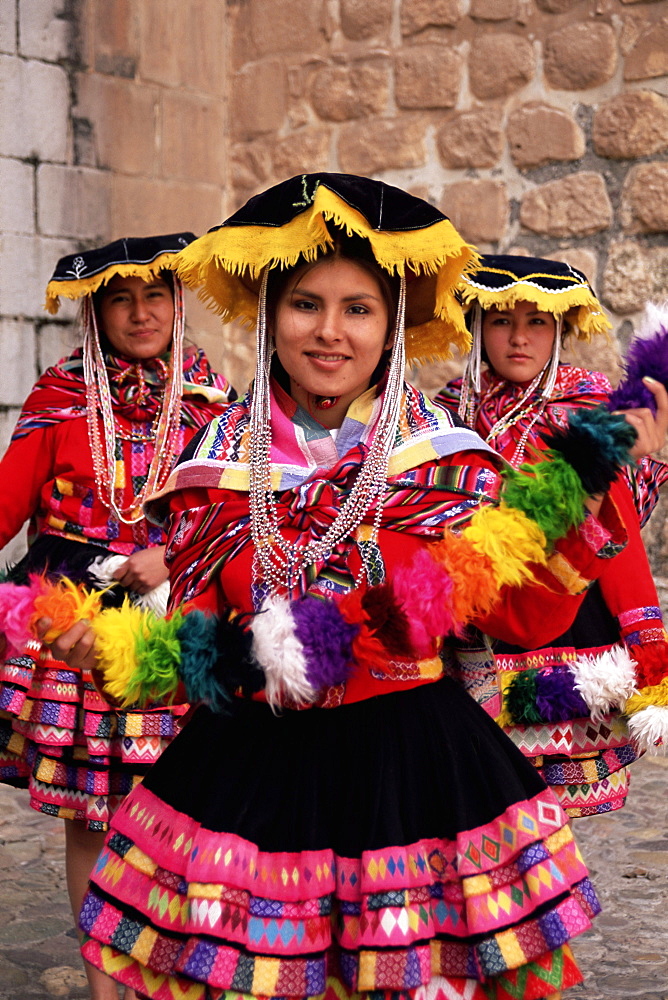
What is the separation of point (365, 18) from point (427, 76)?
1.63 ft

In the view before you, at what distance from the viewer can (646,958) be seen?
354cm

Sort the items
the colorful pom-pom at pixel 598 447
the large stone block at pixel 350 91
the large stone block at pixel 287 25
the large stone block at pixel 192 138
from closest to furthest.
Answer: the colorful pom-pom at pixel 598 447, the large stone block at pixel 350 91, the large stone block at pixel 287 25, the large stone block at pixel 192 138

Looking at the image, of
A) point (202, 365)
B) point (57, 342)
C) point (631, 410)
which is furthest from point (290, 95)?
point (631, 410)

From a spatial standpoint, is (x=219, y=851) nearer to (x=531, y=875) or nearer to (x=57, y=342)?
(x=531, y=875)

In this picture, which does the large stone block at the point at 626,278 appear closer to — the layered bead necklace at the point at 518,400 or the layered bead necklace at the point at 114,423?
the layered bead necklace at the point at 518,400

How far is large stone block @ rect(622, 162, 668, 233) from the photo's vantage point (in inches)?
226

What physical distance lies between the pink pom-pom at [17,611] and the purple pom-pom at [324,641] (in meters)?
0.45

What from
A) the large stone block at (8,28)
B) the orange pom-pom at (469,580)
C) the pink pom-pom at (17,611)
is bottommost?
the pink pom-pom at (17,611)

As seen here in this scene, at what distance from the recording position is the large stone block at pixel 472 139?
248 inches

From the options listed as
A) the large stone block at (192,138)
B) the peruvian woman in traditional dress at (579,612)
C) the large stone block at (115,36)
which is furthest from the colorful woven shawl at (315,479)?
the large stone block at (192,138)

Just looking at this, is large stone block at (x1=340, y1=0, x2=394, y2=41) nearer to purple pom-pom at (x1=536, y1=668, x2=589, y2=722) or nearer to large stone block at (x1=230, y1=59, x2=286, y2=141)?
large stone block at (x1=230, y1=59, x2=286, y2=141)

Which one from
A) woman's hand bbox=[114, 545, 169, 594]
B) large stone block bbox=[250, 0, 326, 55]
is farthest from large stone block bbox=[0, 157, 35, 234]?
woman's hand bbox=[114, 545, 169, 594]

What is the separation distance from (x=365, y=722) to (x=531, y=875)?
0.37 meters

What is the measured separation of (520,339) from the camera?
4152 mm
